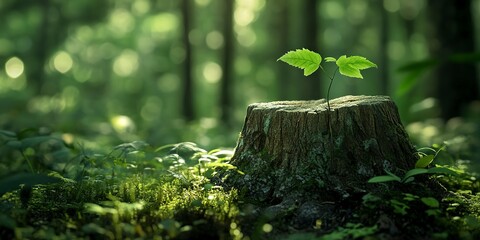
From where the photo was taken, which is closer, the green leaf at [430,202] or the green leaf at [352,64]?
the green leaf at [430,202]

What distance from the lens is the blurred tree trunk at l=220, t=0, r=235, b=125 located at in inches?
731

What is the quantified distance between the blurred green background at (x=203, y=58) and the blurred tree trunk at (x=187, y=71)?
5 centimetres

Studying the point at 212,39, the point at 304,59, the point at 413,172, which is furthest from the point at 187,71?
the point at 413,172

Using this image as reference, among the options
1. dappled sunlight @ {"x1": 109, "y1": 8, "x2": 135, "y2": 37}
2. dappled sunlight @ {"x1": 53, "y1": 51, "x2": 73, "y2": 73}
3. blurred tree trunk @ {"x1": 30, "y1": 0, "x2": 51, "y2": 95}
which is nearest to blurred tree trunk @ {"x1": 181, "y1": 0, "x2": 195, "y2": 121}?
blurred tree trunk @ {"x1": 30, "y1": 0, "x2": 51, "y2": 95}

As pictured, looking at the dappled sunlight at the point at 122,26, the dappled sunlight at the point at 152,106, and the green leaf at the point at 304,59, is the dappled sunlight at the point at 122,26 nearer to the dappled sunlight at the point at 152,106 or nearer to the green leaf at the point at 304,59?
the dappled sunlight at the point at 152,106

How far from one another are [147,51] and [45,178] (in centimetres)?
3220

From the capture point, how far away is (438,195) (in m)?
4.12

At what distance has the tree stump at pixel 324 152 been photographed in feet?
13.4

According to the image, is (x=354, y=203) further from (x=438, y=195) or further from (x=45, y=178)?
(x=45, y=178)

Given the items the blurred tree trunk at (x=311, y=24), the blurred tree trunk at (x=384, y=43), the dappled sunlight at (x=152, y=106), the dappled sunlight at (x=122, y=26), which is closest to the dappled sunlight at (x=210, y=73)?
the dappled sunlight at (x=152, y=106)

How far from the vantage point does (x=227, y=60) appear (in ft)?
61.8

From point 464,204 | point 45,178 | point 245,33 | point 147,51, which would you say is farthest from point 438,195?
point 147,51

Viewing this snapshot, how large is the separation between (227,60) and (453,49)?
9365mm

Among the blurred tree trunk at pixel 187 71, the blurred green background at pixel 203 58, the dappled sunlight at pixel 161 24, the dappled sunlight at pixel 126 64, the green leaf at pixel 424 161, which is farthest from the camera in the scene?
the dappled sunlight at pixel 126 64
